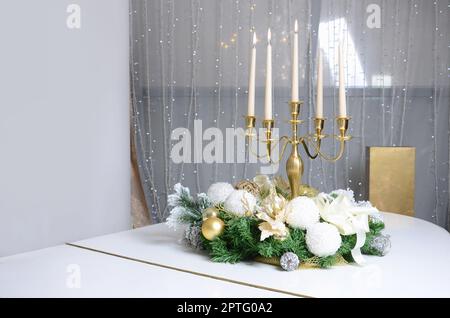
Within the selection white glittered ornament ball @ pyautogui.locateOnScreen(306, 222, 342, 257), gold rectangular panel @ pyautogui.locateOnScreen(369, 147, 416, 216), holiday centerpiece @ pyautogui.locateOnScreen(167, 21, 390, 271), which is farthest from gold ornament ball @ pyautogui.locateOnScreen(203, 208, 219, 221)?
gold rectangular panel @ pyautogui.locateOnScreen(369, 147, 416, 216)

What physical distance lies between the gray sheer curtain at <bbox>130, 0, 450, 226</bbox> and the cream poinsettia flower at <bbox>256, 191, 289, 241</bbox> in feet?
7.52

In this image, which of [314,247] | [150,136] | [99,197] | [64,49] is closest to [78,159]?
[99,197]

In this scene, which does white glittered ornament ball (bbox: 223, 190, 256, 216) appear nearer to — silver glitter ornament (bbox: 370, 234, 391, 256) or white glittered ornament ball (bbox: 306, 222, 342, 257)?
white glittered ornament ball (bbox: 306, 222, 342, 257)

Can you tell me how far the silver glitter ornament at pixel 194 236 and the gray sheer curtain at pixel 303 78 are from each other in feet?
7.26

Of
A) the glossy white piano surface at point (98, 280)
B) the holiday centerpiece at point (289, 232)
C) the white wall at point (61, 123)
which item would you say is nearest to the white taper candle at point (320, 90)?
the holiday centerpiece at point (289, 232)

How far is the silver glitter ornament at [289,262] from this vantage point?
0.91 meters

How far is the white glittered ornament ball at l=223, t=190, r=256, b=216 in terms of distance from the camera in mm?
1023

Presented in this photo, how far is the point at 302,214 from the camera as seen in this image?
0.95 m

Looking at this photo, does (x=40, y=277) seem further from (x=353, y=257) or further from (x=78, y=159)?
(x=78, y=159)

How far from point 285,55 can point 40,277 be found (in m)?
2.60

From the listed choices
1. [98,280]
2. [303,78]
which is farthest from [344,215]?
[303,78]

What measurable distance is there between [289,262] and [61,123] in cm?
143

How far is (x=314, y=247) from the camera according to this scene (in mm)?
→ 918
